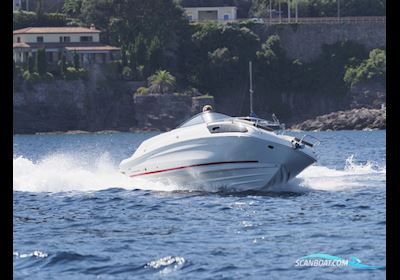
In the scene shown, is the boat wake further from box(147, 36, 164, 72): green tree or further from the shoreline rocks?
box(147, 36, 164, 72): green tree

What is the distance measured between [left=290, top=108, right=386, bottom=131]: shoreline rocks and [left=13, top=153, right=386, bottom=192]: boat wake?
167ft

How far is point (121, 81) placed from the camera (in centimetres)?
9462

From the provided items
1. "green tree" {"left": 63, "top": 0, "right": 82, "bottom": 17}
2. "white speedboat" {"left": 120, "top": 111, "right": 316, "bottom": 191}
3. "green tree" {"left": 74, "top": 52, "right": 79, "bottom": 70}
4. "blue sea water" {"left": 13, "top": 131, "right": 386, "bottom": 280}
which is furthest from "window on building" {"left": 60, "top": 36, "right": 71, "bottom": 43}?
"white speedboat" {"left": 120, "top": 111, "right": 316, "bottom": 191}

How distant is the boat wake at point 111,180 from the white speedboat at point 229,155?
15.6 inches

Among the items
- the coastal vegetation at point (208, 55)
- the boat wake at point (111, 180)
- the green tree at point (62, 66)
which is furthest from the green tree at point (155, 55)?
the boat wake at point (111, 180)

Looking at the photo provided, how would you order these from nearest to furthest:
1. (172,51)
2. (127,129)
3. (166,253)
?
1. (166,253)
2. (127,129)
3. (172,51)

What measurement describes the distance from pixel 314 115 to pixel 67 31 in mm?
19024

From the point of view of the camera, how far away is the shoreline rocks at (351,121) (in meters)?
87.1

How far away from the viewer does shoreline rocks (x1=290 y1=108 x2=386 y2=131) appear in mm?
87125

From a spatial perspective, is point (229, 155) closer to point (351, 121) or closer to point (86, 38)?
point (351, 121)

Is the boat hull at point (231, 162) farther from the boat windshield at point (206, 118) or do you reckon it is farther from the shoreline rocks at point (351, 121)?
the shoreline rocks at point (351, 121)
